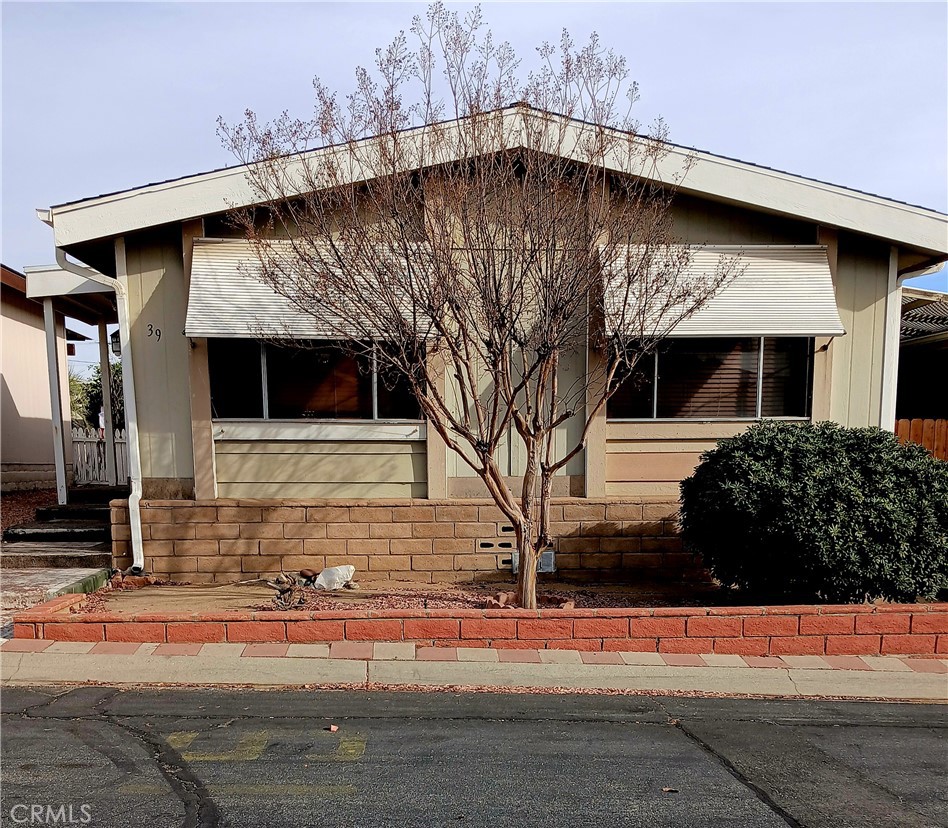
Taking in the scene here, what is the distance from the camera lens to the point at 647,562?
7113 mm

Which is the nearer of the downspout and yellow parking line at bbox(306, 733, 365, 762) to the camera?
yellow parking line at bbox(306, 733, 365, 762)

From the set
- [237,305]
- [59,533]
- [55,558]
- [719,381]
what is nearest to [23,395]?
[59,533]

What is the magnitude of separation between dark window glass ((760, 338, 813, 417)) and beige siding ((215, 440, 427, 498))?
408 centimetres

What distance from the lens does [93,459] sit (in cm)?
1006

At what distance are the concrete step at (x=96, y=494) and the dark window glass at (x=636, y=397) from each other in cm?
667

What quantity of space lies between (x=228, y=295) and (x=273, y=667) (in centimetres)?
377

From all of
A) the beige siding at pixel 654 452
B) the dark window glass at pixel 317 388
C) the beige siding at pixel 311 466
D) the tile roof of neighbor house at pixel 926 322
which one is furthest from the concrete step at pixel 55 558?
the tile roof of neighbor house at pixel 926 322

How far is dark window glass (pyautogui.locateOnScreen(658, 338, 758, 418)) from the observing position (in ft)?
23.6

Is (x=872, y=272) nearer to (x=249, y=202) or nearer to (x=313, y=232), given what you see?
(x=313, y=232)

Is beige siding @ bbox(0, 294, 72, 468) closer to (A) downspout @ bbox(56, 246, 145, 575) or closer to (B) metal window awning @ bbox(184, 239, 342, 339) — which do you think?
(A) downspout @ bbox(56, 246, 145, 575)

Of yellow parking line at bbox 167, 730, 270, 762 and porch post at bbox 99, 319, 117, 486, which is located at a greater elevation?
porch post at bbox 99, 319, 117, 486

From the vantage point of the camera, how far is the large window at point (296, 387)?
23.2 ft

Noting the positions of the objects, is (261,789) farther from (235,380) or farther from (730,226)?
(730,226)

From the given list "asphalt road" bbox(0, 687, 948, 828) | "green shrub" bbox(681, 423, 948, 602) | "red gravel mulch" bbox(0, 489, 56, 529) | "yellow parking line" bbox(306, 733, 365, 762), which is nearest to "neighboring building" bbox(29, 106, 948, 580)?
"green shrub" bbox(681, 423, 948, 602)
